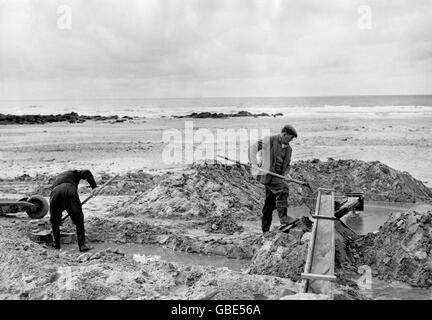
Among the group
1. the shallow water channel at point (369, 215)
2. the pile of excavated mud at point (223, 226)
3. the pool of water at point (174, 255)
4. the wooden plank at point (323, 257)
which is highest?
the wooden plank at point (323, 257)

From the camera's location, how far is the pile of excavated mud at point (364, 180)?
9922 millimetres

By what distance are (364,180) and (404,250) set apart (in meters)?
5.06

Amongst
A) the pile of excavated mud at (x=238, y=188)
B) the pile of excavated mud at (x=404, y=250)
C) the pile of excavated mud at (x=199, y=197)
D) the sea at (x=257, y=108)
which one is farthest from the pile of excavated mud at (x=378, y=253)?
the sea at (x=257, y=108)

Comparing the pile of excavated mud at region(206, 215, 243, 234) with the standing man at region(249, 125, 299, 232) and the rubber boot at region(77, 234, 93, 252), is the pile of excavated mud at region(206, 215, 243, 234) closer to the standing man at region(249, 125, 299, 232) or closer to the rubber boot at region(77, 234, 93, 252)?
the standing man at region(249, 125, 299, 232)

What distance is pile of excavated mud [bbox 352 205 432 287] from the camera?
527 cm

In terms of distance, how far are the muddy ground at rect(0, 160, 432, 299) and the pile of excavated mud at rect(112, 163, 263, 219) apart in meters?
0.02

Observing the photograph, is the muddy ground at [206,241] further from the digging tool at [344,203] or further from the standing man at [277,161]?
the standing man at [277,161]

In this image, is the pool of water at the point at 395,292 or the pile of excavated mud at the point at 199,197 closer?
the pool of water at the point at 395,292

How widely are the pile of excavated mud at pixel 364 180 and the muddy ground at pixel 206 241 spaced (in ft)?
0.08

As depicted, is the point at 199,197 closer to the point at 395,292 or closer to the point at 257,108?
the point at 395,292

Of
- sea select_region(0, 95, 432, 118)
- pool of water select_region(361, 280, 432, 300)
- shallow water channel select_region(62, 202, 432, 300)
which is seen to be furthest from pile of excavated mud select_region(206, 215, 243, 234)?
sea select_region(0, 95, 432, 118)

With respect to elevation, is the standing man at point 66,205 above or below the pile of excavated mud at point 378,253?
above

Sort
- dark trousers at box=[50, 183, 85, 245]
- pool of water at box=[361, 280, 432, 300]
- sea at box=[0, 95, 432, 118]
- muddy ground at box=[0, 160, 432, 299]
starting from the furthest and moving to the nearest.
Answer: sea at box=[0, 95, 432, 118], dark trousers at box=[50, 183, 85, 245], pool of water at box=[361, 280, 432, 300], muddy ground at box=[0, 160, 432, 299]
